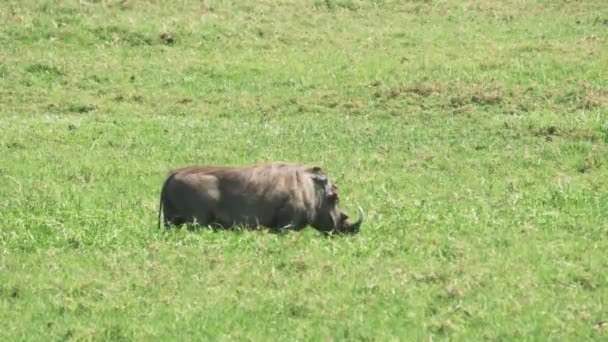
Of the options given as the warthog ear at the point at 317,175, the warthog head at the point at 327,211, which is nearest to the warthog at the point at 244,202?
the warthog head at the point at 327,211

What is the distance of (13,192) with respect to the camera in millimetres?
11742

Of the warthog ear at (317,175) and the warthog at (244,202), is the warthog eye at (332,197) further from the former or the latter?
the warthog ear at (317,175)

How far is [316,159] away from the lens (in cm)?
1391

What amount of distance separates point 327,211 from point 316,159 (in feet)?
12.6

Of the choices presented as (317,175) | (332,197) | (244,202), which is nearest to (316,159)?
(317,175)

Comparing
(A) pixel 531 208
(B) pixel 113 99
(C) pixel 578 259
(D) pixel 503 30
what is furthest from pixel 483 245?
(D) pixel 503 30

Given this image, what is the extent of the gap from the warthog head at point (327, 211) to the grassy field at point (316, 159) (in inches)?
9.5

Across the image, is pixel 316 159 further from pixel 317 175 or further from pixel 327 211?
pixel 327 211

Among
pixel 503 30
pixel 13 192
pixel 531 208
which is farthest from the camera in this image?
pixel 503 30

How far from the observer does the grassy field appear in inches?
288

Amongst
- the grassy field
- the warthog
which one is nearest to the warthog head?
the warthog

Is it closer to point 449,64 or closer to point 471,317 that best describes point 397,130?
point 449,64

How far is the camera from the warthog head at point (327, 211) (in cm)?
1004

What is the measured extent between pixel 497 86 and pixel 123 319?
12.0 meters
